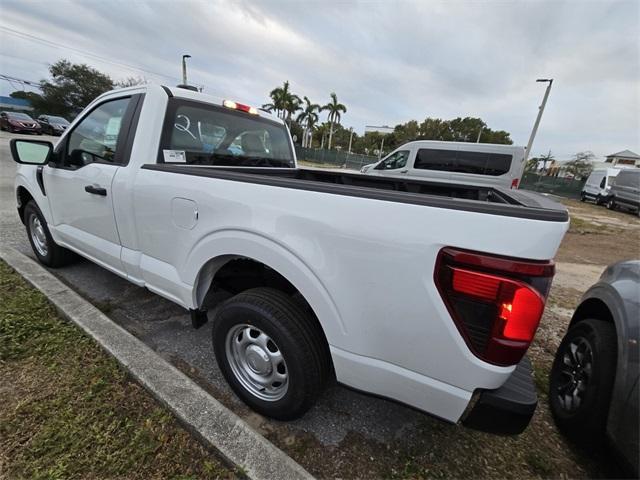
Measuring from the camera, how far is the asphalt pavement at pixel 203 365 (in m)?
1.89

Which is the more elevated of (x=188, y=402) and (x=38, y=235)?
(x=38, y=235)

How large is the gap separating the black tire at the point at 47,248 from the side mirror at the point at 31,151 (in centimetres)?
67

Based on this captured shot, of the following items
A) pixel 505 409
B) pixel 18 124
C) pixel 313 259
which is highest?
pixel 313 259

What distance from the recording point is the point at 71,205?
9.24ft

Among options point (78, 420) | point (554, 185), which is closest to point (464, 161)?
point (78, 420)

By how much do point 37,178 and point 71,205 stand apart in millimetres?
771

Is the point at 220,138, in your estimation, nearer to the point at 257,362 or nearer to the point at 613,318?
the point at 257,362

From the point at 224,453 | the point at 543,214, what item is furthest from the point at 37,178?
the point at 543,214

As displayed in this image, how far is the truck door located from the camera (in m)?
2.42

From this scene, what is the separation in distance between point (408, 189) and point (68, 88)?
5205 centimetres

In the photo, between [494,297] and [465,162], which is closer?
[494,297]

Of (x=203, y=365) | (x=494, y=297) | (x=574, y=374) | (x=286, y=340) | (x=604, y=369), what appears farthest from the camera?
(x=203, y=365)

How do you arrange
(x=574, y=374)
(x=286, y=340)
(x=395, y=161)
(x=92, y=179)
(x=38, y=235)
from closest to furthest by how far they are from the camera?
1. (x=286, y=340)
2. (x=574, y=374)
3. (x=92, y=179)
4. (x=38, y=235)
5. (x=395, y=161)

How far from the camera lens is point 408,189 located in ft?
9.75
